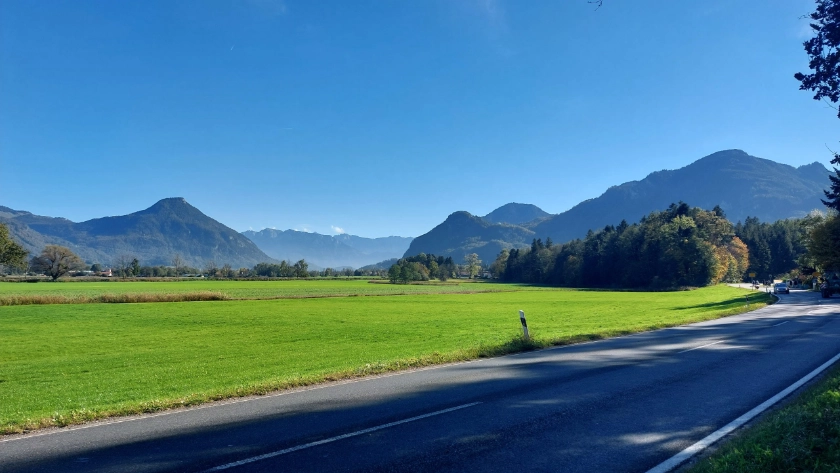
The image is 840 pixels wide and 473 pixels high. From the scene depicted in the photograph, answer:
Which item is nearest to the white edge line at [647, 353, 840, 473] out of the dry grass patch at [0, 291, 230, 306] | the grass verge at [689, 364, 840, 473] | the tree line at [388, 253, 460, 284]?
the grass verge at [689, 364, 840, 473]

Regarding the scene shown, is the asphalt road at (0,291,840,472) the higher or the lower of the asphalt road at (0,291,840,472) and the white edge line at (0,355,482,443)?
the higher

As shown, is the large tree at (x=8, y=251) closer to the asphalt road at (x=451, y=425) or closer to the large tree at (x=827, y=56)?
the asphalt road at (x=451, y=425)

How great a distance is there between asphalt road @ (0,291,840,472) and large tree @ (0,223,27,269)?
56.8 m

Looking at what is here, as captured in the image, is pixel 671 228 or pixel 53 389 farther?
pixel 671 228

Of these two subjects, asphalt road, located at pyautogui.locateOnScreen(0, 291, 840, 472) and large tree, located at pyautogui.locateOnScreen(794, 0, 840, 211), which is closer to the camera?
asphalt road, located at pyautogui.locateOnScreen(0, 291, 840, 472)

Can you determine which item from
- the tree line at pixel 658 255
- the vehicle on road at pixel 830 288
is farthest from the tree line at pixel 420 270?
the vehicle on road at pixel 830 288

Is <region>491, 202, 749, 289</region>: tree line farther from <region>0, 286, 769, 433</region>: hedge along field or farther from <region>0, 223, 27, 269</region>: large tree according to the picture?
<region>0, 223, 27, 269</region>: large tree

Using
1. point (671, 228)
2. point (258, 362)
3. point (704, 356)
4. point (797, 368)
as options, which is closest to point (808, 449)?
point (797, 368)

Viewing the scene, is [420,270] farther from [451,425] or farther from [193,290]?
[451,425]

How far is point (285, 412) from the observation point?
25.7 ft

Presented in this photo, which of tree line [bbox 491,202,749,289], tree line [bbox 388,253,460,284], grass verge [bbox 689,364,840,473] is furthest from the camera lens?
tree line [bbox 388,253,460,284]

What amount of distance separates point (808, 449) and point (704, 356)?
845cm

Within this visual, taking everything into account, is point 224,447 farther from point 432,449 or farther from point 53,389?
point 53,389

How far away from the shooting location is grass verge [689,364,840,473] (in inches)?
187
